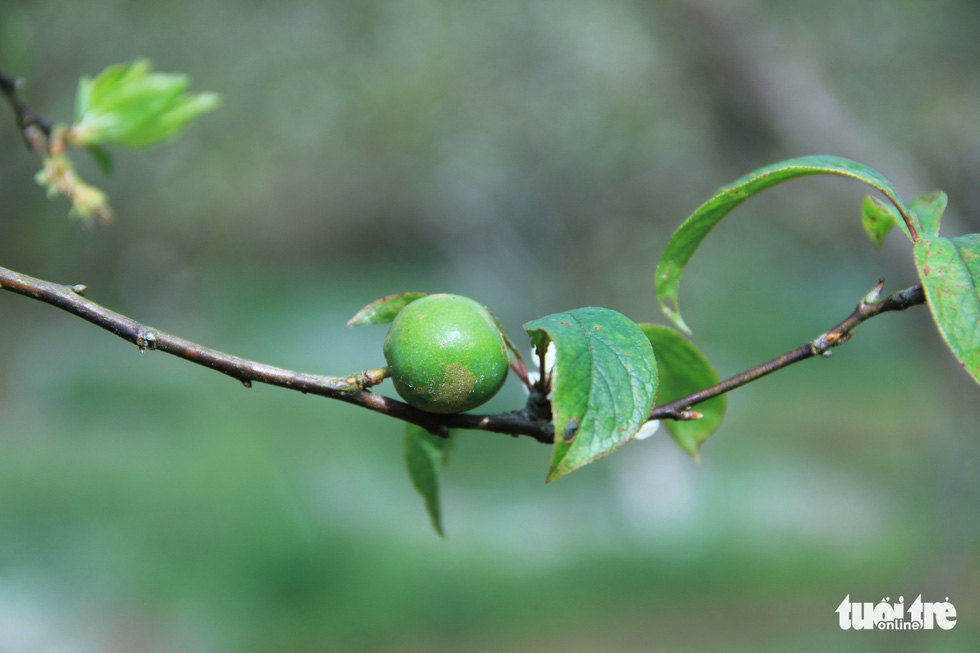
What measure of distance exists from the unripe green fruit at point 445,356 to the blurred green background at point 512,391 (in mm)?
996

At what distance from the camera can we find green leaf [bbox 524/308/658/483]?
53 cm

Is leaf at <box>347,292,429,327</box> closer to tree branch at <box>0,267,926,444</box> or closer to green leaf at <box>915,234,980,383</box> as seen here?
tree branch at <box>0,267,926,444</box>

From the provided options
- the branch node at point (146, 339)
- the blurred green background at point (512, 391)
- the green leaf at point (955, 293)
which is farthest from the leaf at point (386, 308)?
the blurred green background at point (512, 391)

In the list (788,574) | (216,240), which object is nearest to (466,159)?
(788,574)

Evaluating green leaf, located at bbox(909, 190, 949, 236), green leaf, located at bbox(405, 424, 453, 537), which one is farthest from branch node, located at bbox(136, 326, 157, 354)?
green leaf, located at bbox(909, 190, 949, 236)

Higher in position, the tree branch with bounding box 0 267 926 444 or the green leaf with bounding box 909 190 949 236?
the green leaf with bounding box 909 190 949 236

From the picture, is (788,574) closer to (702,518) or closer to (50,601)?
(702,518)

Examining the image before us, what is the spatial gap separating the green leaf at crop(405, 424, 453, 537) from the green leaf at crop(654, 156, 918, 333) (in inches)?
11.4

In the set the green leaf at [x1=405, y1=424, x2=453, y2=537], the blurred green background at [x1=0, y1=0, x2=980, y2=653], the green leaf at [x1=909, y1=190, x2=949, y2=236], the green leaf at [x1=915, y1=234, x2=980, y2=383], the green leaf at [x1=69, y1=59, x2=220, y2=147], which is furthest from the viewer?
the blurred green background at [x1=0, y1=0, x2=980, y2=653]

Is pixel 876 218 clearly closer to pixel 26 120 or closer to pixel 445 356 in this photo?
pixel 445 356

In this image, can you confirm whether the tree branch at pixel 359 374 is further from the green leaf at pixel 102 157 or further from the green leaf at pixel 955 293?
the green leaf at pixel 102 157

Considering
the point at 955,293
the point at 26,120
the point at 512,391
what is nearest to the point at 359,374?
the point at 955,293

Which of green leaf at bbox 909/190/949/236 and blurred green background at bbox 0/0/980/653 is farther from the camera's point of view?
blurred green background at bbox 0/0/980/653

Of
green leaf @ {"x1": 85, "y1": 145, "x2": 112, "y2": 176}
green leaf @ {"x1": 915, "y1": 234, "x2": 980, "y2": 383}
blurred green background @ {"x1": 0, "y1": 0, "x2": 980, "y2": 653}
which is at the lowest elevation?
green leaf @ {"x1": 915, "y1": 234, "x2": 980, "y2": 383}
